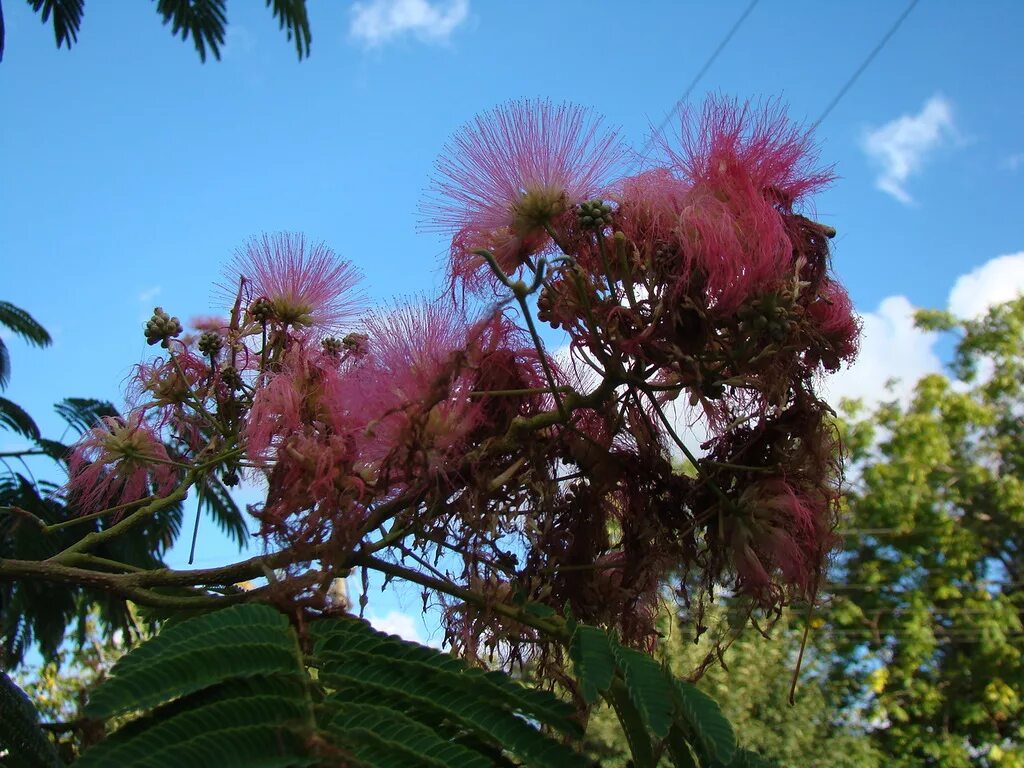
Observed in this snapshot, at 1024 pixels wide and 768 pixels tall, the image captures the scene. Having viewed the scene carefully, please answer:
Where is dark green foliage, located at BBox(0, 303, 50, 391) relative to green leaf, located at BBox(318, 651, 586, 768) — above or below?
above

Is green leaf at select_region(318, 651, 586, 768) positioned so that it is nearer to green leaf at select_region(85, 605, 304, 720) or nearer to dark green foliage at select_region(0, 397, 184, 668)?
green leaf at select_region(85, 605, 304, 720)

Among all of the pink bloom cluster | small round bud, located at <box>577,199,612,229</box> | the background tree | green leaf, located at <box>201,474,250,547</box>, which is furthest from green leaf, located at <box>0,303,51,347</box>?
the background tree

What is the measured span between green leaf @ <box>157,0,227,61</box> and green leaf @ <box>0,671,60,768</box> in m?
1.70

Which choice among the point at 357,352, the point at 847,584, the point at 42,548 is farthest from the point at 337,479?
the point at 847,584

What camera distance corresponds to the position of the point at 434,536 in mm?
1990

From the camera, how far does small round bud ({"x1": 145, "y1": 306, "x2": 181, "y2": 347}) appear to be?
8.22 feet

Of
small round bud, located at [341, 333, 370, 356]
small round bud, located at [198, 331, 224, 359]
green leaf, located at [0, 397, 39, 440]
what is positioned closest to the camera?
small round bud, located at [341, 333, 370, 356]

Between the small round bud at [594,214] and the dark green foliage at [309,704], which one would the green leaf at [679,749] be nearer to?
the dark green foliage at [309,704]

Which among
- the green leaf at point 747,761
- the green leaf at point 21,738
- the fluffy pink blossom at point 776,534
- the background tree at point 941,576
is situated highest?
the background tree at point 941,576

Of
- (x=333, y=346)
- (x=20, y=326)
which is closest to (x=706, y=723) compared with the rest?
(x=333, y=346)

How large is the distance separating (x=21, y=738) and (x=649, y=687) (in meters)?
1.01

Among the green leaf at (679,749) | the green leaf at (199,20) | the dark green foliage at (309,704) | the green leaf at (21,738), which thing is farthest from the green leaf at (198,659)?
the green leaf at (199,20)

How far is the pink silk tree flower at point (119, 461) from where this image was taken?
8.05 feet

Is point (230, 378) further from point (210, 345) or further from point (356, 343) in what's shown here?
point (356, 343)
